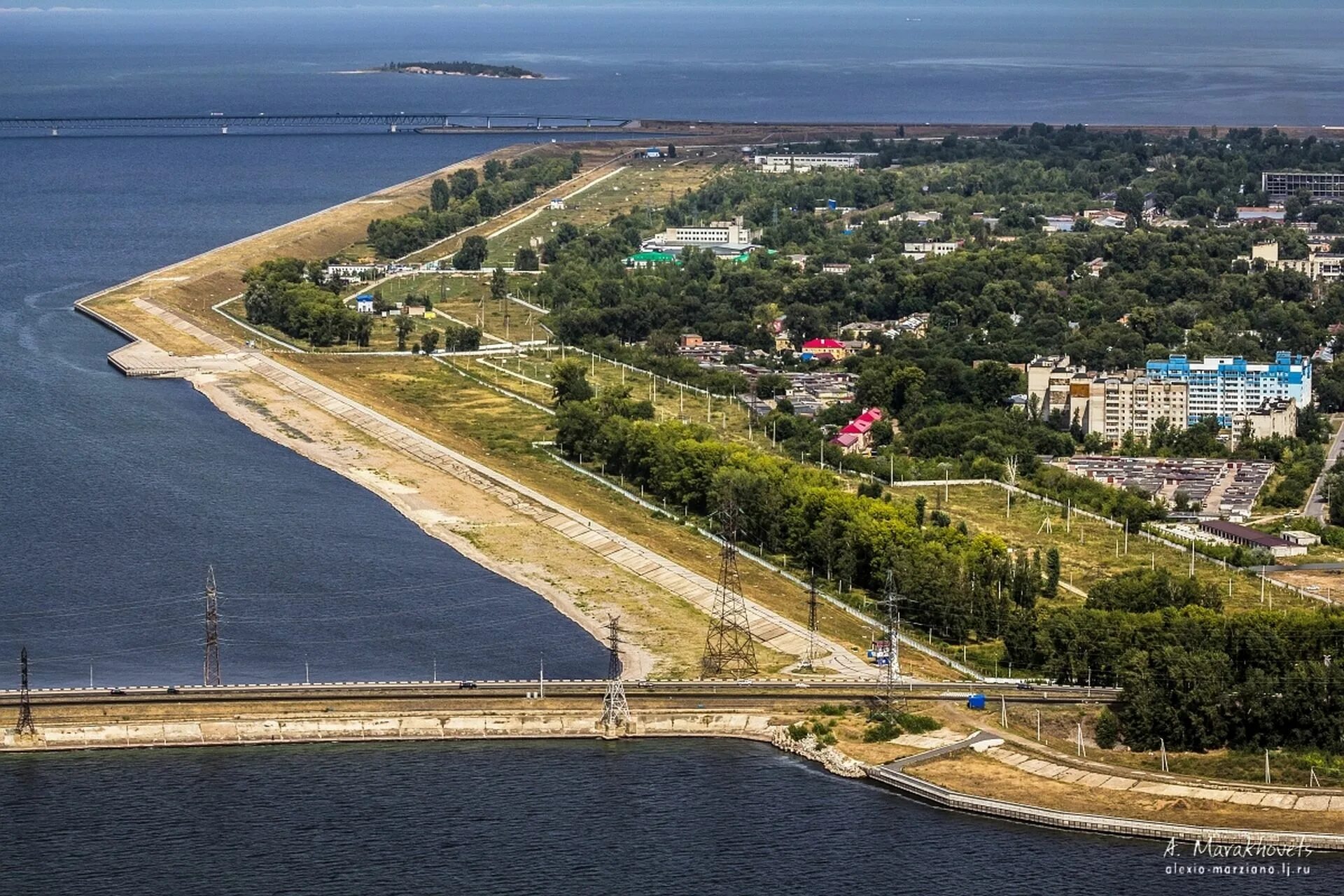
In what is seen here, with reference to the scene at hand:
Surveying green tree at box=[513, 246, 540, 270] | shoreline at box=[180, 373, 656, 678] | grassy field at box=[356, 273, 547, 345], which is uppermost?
green tree at box=[513, 246, 540, 270]

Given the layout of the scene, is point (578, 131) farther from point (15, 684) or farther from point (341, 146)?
point (15, 684)

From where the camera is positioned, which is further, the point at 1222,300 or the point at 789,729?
the point at 1222,300

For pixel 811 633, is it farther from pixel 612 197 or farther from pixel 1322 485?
pixel 612 197

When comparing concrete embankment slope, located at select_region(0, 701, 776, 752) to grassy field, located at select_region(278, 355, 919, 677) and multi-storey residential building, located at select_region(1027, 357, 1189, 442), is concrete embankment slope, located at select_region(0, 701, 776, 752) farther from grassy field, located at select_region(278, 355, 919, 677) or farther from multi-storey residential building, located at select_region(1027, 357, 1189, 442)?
multi-storey residential building, located at select_region(1027, 357, 1189, 442)

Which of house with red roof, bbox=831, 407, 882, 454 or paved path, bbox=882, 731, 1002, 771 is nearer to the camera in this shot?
paved path, bbox=882, 731, 1002, 771

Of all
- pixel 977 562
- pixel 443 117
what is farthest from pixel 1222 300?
pixel 443 117

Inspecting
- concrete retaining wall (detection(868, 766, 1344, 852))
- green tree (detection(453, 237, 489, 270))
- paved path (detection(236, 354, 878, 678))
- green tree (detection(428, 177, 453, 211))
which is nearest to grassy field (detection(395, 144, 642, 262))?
green tree (detection(453, 237, 489, 270))
